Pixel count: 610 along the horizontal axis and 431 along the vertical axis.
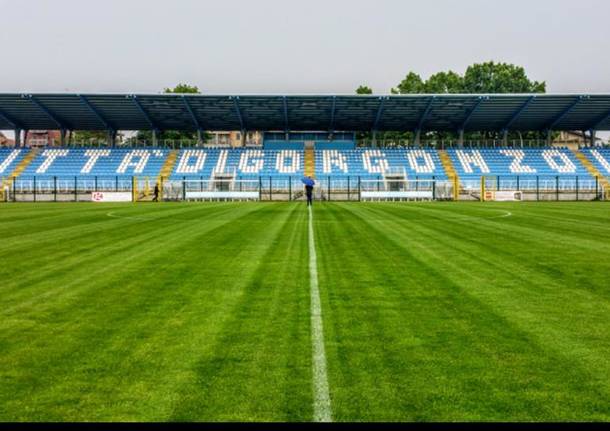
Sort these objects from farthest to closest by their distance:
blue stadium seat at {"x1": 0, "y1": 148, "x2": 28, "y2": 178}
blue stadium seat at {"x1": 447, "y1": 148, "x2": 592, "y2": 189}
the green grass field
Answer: blue stadium seat at {"x1": 0, "y1": 148, "x2": 28, "y2": 178}, blue stadium seat at {"x1": 447, "y1": 148, "x2": 592, "y2": 189}, the green grass field

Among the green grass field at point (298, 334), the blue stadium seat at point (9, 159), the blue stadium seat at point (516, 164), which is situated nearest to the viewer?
the green grass field at point (298, 334)

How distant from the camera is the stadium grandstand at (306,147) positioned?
61094 mm

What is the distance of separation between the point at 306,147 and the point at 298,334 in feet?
220

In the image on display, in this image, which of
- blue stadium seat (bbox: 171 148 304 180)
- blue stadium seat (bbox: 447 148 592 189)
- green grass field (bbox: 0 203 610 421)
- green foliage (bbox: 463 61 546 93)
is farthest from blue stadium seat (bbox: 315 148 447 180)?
green grass field (bbox: 0 203 610 421)

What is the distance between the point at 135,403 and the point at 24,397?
791 mm

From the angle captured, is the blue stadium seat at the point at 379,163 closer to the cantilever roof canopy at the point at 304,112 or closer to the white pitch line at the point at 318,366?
the cantilever roof canopy at the point at 304,112

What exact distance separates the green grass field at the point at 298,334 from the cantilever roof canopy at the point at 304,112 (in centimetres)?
5196

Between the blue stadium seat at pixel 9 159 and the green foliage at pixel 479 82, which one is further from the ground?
the green foliage at pixel 479 82

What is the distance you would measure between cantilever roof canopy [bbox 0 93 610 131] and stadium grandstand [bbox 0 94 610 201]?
12 centimetres

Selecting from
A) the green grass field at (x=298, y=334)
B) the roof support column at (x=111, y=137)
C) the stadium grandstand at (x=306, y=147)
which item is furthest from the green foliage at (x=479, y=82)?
the green grass field at (x=298, y=334)

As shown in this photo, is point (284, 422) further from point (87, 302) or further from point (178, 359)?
point (87, 302)

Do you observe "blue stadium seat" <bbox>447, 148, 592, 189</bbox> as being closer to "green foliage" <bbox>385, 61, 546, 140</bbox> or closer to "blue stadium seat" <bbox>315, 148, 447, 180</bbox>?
"blue stadium seat" <bbox>315, 148, 447, 180</bbox>

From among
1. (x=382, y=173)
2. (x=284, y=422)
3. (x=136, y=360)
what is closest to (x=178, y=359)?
(x=136, y=360)

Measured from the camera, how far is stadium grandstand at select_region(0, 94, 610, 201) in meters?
61.1
